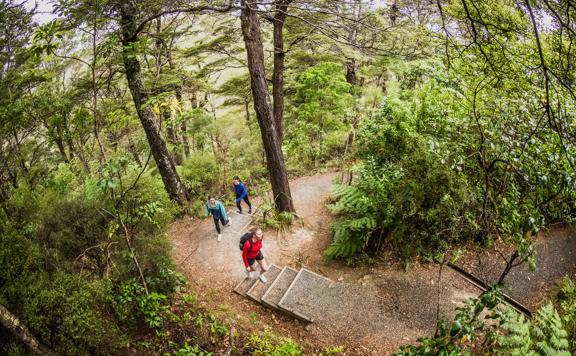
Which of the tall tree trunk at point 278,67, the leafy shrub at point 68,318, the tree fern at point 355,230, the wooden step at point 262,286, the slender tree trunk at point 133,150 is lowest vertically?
the wooden step at point 262,286

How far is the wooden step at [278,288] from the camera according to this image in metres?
6.27

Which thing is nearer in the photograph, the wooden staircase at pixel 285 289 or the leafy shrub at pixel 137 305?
the leafy shrub at pixel 137 305

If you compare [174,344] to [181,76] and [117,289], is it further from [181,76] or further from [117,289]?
[181,76]

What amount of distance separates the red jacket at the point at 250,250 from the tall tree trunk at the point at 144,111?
10.6 ft

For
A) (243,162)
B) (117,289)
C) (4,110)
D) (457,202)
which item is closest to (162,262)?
(117,289)

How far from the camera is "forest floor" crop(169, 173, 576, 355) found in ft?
17.9

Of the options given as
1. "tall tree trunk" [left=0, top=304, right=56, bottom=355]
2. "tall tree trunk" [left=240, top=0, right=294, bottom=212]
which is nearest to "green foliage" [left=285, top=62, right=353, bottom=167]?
"tall tree trunk" [left=240, top=0, right=294, bottom=212]

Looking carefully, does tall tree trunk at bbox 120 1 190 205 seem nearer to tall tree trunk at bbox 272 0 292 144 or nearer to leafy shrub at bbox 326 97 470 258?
tall tree trunk at bbox 272 0 292 144

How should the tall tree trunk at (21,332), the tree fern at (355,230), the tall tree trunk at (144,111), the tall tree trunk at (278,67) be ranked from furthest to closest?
the tall tree trunk at (278,67), the tree fern at (355,230), the tall tree trunk at (144,111), the tall tree trunk at (21,332)

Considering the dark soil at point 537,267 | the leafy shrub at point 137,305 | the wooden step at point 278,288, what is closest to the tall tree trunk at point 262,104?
the wooden step at point 278,288

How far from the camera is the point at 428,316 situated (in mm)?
5598

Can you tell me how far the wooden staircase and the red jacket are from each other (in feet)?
2.21

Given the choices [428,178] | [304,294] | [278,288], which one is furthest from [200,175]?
[428,178]

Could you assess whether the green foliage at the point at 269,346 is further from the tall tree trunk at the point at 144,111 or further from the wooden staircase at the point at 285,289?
the tall tree trunk at the point at 144,111
